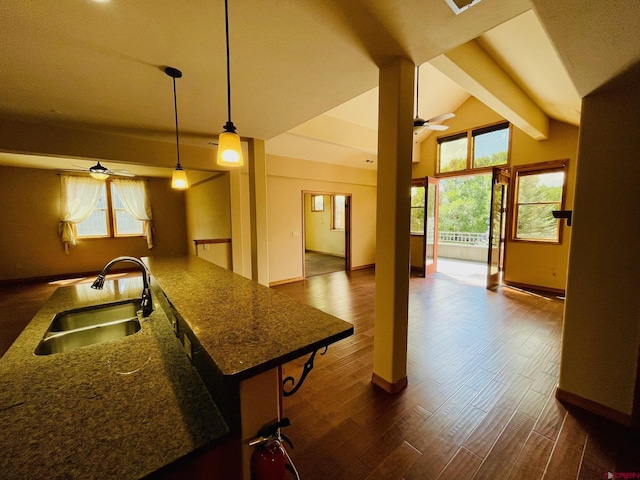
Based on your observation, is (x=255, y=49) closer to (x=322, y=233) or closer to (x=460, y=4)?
(x=460, y=4)

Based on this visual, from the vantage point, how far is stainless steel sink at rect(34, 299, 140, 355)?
142cm

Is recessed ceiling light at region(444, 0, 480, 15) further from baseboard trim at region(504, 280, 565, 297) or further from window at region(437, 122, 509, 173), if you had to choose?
baseboard trim at region(504, 280, 565, 297)

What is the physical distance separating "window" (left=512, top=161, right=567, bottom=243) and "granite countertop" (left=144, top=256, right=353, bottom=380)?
5678 mm

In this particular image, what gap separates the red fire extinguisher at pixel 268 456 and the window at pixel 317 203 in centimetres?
858

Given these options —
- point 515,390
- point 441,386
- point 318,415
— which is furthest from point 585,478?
point 318,415

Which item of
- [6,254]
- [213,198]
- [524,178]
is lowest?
[6,254]

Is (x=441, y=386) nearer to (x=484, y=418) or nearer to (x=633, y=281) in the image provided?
(x=484, y=418)

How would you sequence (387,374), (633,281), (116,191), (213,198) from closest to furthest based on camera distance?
(633,281)
(387,374)
(213,198)
(116,191)

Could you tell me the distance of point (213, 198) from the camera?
18.3 ft

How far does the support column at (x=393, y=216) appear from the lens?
1.93 m

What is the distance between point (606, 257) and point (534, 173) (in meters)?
4.12

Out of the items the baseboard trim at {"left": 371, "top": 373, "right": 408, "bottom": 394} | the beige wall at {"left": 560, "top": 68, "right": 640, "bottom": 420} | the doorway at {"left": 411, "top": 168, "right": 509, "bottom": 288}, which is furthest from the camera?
the doorway at {"left": 411, "top": 168, "right": 509, "bottom": 288}

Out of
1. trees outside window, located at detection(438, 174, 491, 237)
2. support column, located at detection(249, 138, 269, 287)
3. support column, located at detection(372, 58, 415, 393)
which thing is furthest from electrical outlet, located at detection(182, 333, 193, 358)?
trees outside window, located at detection(438, 174, 491, 237)

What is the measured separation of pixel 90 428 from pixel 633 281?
2903mm
